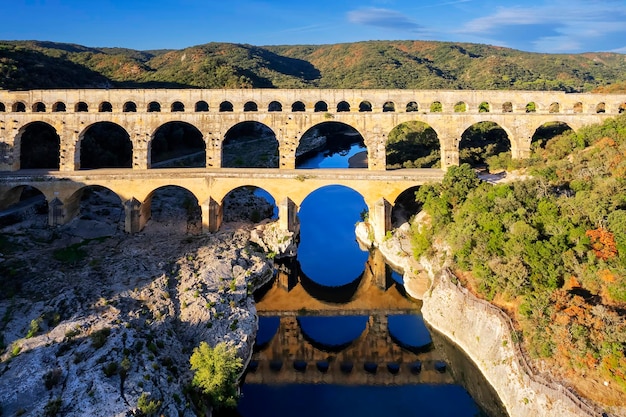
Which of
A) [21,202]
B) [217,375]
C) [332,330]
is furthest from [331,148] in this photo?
[217,375]

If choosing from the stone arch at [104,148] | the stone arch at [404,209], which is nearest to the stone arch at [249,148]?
the stone arch at [104,148]

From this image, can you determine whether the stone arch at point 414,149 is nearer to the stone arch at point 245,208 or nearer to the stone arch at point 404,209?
the stone arch at point 404,209

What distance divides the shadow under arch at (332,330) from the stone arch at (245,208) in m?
12.2

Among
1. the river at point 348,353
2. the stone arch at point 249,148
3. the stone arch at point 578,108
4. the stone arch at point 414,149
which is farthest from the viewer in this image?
the stone arch at point 249,148

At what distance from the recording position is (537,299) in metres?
17.5

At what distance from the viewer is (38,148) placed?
37.2m

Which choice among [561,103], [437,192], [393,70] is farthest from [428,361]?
[393,70]

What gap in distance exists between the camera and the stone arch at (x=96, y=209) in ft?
103

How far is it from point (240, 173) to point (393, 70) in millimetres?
81401

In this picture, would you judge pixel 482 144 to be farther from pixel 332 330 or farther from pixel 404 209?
pixel 332 330

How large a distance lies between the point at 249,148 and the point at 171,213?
25006 millimetres

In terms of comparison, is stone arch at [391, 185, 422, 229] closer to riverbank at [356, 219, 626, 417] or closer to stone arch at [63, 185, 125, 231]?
riverbank at [356, 219, 626, 417]

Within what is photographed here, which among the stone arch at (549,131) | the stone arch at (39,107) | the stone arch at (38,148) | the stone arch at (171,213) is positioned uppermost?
the stone arch at (39,107)

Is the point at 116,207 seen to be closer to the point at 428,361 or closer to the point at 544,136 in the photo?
the point at 428,361
